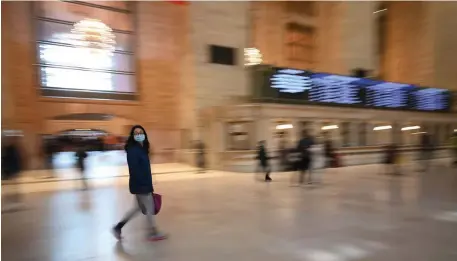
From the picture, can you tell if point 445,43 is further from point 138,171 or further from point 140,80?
point 138,171

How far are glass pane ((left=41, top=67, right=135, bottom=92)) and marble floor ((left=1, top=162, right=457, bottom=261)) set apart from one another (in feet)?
34.7

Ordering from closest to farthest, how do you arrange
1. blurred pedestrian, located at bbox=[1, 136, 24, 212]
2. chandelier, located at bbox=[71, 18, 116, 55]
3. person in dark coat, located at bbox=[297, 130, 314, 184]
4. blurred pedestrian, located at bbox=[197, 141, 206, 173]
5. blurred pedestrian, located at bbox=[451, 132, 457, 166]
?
blurred pedestrian, located at bbox=[1, 136, 24, 212] < person in dark coat, located at bbox=[297, 130, 314, 184] < chandelier, located at bbox=[71, 18, 116, 55] < blurred pedestrian, located at bbox=[451, 132, 457, 166] < blurred pedestrian, located at bbox=[197, 141, 206, 173]

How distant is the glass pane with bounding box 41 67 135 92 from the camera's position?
1905 cm

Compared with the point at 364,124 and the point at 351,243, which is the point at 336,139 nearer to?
the point at 364,124

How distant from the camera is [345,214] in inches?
260

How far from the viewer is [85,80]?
20312 millimetres

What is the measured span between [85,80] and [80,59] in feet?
4.02

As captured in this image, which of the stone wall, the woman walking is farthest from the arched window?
the woman walking

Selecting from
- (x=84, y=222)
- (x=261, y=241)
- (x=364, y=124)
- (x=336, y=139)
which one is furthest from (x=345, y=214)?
(x=364, y=124)

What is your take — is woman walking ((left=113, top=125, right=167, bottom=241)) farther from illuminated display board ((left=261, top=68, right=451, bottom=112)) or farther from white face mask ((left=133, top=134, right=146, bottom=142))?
illuminated display board ((left=261, top=68, right=451, bottom=112))

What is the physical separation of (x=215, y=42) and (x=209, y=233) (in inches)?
699

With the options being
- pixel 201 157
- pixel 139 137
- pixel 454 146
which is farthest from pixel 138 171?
pixel 454 146

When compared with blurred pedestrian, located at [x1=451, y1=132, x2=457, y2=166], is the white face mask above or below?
above

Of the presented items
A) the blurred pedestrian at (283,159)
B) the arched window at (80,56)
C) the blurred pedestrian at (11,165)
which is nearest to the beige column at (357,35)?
the blurred pedestrian at (283,159)
